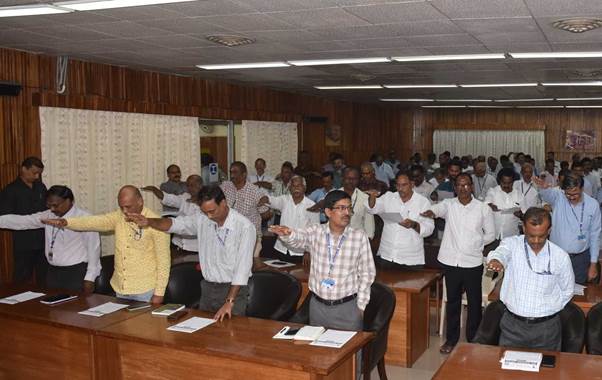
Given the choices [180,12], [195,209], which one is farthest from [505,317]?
[195,209]

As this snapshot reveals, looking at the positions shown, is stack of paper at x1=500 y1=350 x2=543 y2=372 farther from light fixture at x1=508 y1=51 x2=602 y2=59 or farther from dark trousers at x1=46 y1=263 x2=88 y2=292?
light fixture at x1=508 y1=51 x2=602 y2=59

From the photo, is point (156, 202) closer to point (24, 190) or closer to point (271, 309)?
point (24, 190)

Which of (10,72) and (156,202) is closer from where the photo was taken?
(10,72)

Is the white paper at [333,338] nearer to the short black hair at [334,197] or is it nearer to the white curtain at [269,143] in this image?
the short black hair at [334,197]

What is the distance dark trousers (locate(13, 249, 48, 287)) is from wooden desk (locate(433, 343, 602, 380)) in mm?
4984

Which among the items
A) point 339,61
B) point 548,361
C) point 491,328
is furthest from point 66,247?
point 339,61

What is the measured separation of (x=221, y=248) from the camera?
4910mm

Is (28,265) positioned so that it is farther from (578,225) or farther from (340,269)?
(578,225)

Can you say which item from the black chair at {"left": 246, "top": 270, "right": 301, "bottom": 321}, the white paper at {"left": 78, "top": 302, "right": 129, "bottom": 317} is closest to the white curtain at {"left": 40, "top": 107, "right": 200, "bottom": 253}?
the white paper at {"left": 78, "top": 302, "right": 129, "bottom": 317}

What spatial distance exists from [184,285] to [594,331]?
3611mm

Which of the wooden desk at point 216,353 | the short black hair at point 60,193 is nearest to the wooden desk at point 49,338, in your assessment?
the wooden desk at point 216,353

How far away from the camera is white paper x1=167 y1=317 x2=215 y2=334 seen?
436 cm

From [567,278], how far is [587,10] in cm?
228

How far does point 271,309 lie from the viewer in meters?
5.46
